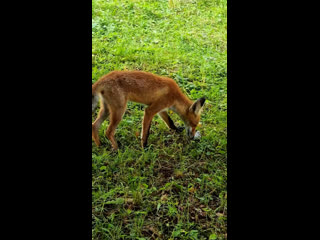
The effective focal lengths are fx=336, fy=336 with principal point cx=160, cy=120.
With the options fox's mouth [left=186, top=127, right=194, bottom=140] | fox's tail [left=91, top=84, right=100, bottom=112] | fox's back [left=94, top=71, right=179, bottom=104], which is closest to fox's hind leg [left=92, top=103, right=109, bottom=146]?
fox's tail [left=91, top=84, right=100, bottom=112]

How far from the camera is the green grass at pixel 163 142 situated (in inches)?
131

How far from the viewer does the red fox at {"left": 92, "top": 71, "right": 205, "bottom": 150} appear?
477 centimetres

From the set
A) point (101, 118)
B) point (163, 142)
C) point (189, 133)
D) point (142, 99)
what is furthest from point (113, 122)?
point (189, 133)

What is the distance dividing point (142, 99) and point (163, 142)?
2.43ft

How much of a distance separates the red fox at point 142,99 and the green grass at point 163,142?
196 millimetres

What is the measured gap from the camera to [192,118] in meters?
5.25

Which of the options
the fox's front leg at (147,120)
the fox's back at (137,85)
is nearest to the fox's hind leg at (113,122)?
the fox's back at (137,85)

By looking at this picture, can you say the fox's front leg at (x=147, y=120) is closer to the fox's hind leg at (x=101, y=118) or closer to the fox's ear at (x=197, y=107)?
the fox's ear at (x=197, y=107)

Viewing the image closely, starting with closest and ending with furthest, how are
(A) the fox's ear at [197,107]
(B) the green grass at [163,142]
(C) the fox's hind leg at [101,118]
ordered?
1. (B) the green grass at [163,142]
2. (C) the fox's hind leg at [101,118]
3. (A) the fox's ear at [197,107]

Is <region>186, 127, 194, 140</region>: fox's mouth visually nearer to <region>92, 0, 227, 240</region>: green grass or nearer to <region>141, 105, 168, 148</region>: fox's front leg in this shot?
<region>92, 0, 227, 240</region>: green grass

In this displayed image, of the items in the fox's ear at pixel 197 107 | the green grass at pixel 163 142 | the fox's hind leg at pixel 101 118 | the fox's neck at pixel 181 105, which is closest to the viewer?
the green grass at pixel 163 142

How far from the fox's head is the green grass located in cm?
20

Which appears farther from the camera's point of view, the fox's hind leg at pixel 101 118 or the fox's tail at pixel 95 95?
the fox's hind leg at pixel 101 118

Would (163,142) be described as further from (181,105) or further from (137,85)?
(137,85)
